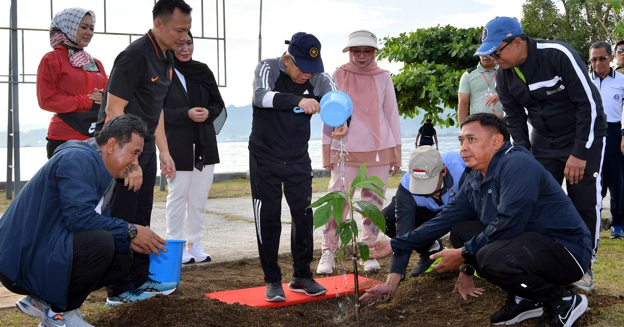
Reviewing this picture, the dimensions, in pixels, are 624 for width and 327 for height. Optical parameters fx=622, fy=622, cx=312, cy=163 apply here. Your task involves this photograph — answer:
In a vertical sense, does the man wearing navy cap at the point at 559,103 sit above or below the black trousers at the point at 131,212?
above

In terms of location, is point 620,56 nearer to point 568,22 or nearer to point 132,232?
point 132,232

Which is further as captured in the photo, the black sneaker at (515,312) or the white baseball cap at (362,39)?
the white baseball cap at (362,39)

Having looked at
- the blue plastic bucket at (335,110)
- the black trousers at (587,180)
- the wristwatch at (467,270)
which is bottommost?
the wristwatch at (467,270)

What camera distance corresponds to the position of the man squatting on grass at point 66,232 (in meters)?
2.95

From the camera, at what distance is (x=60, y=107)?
436cm

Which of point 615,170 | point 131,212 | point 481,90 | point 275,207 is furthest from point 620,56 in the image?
point 131,212

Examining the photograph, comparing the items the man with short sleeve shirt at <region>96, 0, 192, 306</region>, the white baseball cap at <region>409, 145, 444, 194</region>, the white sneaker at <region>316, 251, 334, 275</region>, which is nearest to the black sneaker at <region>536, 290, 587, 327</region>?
the white baseball cap at <region>409, 145, 444, 194</region>

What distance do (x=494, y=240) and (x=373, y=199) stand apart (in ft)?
5.24

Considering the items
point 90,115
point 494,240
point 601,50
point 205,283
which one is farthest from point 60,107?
point 601,50

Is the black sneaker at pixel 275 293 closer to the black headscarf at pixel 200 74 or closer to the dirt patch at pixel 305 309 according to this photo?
the dirt patch at pixel 305 309

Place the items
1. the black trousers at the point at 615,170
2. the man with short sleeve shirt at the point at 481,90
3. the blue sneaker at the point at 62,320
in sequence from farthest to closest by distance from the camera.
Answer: the black trousers at the point at 615,170
the man with short sleeve shirt at the point at 481,90
the blue sneaker at the point at 62,320

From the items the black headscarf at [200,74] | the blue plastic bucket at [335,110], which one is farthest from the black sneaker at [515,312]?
the black headscarf at [200,74]

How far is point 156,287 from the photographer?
3.86m

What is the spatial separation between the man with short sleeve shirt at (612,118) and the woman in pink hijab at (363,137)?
8.00ft
